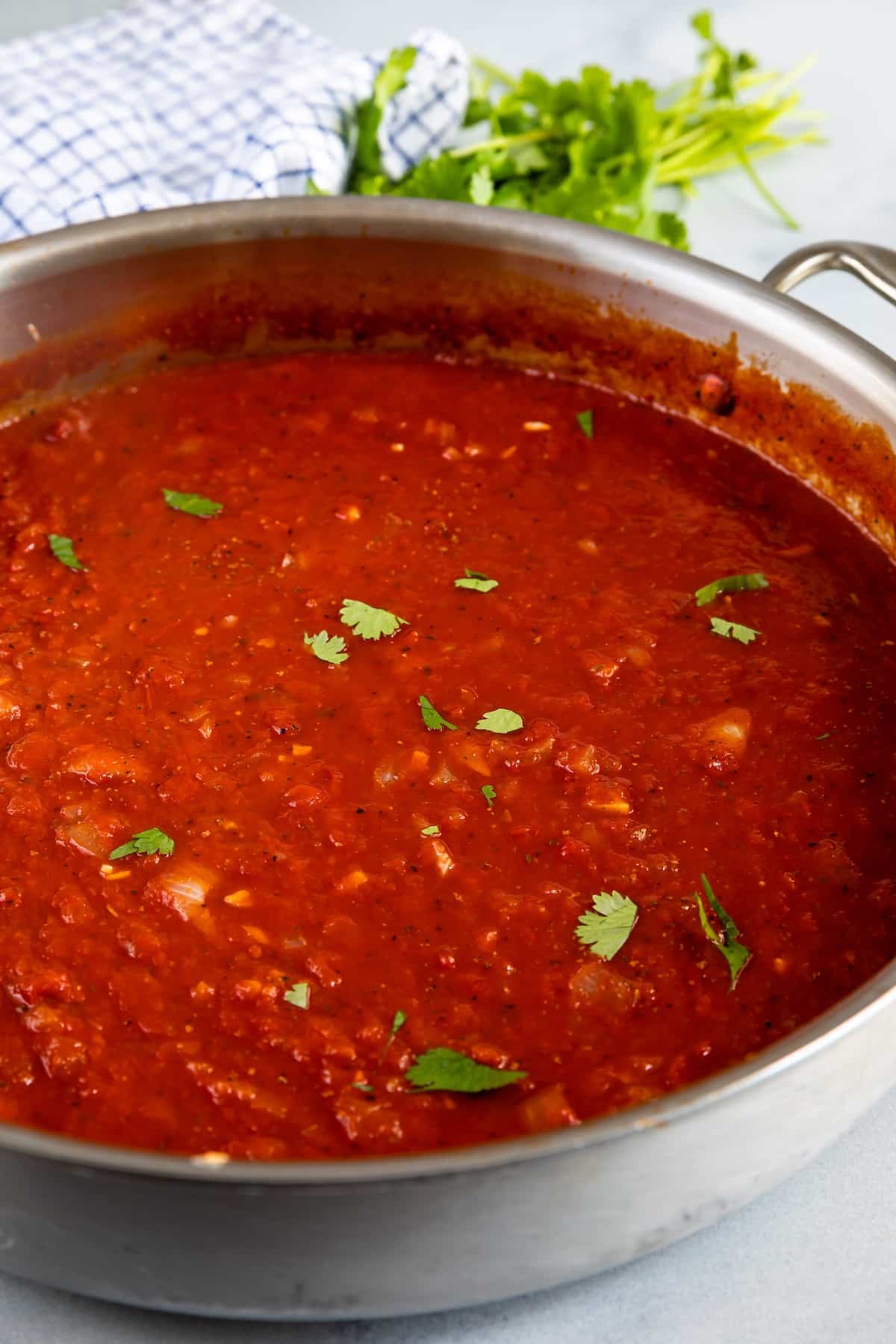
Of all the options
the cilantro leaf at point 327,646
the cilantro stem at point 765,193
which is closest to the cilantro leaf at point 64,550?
the cilantro leaf at point 327,646

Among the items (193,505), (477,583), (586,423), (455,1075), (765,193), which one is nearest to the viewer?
(455,1075)

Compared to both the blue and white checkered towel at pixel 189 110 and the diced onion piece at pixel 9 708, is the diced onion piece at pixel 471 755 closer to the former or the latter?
the diced onion piece at pixel 9 708

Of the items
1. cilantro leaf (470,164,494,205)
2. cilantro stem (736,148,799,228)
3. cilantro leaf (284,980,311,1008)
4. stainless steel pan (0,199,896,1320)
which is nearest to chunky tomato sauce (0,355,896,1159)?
cilantro leaf (284,980,311,1008)

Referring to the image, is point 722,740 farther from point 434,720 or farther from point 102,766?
point 102,766

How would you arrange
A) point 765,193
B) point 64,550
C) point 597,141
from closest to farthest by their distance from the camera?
point 64,550
point 597,141
point 765,193

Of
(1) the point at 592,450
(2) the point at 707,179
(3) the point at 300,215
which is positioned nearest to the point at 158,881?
(1) the point at 592,450

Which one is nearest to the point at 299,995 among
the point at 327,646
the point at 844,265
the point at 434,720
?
the point at 434,720
